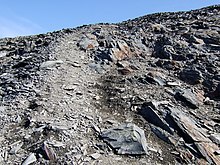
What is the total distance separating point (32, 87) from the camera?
51.2ft

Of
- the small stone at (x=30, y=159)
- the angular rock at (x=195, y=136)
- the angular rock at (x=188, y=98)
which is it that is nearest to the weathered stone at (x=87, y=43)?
the angular rock at (x=188, y=98)

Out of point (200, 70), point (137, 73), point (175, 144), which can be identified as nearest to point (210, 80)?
point (200, 70)

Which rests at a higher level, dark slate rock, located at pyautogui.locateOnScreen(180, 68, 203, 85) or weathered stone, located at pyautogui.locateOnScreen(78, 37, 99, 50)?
weathered stone, located at pyautogui.locateOnScreen(78, 37, 99, 50)

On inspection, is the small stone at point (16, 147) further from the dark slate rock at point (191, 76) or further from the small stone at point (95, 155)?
the dark slate rock at point (191, 76)

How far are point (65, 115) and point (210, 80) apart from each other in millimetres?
8842

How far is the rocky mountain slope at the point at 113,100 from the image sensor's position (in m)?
11.7

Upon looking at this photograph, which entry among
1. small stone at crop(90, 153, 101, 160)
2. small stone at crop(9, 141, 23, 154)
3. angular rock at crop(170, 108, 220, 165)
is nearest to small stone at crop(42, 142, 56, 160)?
small stone at crop(9, 141, 23, 154)

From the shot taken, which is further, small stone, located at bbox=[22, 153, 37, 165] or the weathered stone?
the weathered stone

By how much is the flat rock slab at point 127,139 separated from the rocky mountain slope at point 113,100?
4 cm

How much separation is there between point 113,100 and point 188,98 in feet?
12.0

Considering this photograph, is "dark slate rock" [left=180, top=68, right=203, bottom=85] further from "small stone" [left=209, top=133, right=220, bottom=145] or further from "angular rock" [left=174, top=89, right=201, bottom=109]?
"small stone" [left=209, top=133, right=220, bottom=145]

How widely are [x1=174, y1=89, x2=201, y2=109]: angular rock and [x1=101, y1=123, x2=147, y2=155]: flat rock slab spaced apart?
12.4 ft

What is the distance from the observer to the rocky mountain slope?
11.7 meters

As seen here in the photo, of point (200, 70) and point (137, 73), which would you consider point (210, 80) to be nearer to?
point (200, 70)
